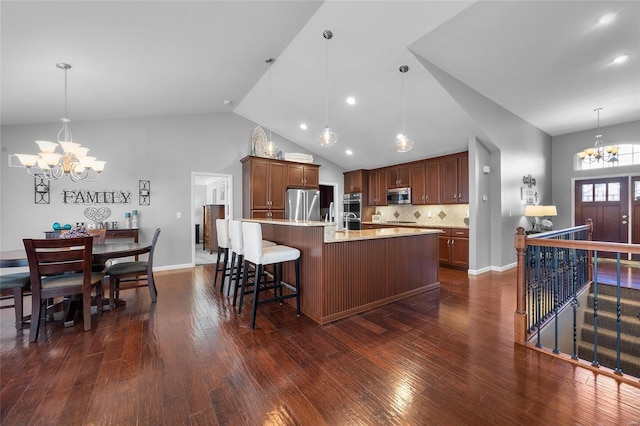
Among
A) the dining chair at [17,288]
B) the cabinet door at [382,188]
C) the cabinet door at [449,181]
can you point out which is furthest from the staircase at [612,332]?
the dining chair at [17,288]

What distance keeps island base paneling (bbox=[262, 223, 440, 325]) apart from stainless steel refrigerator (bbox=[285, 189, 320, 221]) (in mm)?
2532

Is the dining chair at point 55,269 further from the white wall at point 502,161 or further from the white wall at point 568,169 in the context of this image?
the white wall at point 568,169

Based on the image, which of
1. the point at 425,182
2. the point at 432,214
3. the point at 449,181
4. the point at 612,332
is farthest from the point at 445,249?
the point at 612,332

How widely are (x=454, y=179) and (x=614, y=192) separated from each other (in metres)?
3.92

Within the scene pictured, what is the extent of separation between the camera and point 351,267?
294 centimetres

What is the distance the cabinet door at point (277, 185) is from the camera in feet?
19.6

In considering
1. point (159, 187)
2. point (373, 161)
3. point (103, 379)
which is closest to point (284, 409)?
point (103, 379)

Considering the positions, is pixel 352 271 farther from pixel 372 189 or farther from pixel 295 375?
pixel 372 189

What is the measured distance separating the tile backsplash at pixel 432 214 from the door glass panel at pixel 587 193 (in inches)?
130

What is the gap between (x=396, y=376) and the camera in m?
1.85

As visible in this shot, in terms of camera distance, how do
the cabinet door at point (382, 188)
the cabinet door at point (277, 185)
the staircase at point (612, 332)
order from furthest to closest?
the cabinet door at point (382, 188)
the cabinet door at point (277, 185)
the staircase at point (612, 332)

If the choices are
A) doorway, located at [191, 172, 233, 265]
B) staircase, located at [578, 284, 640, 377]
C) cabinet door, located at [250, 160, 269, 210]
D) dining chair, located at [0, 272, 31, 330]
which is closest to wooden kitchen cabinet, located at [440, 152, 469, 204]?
staircase, located at [578, 284, 640, 377]

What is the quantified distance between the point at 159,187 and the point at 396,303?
4.88 m

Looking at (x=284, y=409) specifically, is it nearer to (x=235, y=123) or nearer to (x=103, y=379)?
(x=103, y=379)
